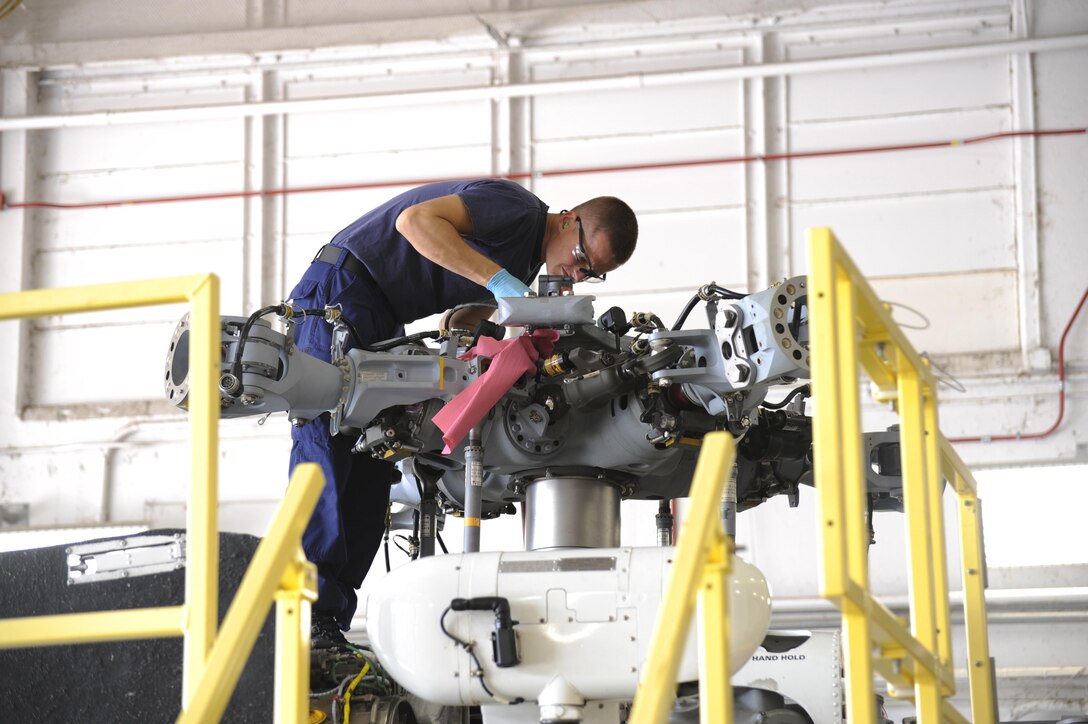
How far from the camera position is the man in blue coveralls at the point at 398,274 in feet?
13.7

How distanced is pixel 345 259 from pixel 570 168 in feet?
14.5

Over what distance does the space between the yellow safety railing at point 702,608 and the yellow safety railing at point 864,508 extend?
0.60 feet

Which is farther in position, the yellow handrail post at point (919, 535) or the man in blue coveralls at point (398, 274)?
the man in blue coveralls at point (398, 274)

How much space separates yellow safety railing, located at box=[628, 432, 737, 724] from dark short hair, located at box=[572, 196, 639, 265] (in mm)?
2547

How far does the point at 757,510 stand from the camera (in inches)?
321

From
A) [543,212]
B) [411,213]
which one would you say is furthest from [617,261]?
[411,213]

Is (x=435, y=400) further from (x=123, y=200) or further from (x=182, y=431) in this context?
(x=123, y=200)

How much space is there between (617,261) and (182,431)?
5.08m

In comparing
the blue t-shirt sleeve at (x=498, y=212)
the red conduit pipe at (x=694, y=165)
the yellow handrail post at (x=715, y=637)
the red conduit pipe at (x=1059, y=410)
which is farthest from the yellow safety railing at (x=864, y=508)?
the red conduit pipe at (x=694, y=165)

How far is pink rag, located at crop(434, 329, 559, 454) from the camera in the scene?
3.80m

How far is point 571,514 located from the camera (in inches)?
157

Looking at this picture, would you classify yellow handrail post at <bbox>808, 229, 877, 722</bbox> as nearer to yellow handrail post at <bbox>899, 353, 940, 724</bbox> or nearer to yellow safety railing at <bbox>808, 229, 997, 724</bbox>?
yellow safety railing at <bbox>808, 229, 997, 724</bbox>

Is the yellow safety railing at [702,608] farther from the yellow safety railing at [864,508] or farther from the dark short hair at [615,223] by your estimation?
the dark short hair at [615,223]

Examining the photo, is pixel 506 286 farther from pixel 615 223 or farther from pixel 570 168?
pixel 570 168
